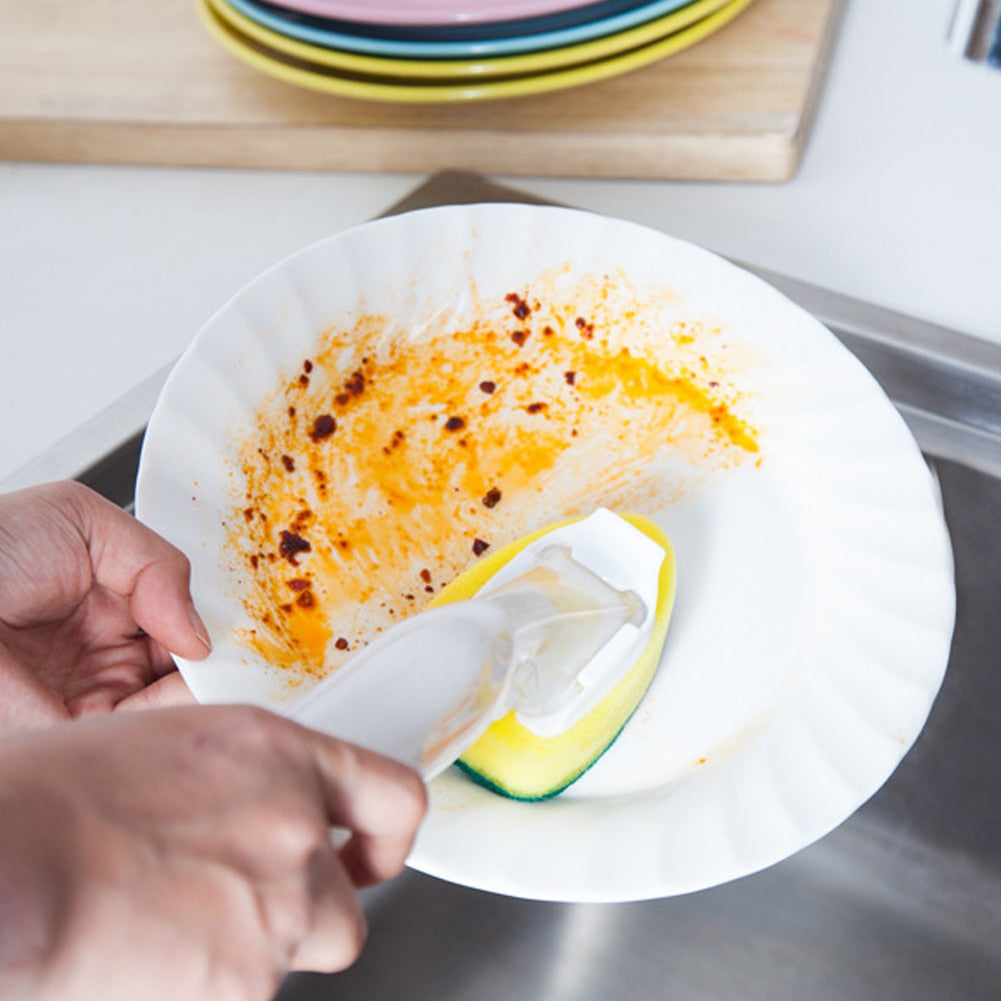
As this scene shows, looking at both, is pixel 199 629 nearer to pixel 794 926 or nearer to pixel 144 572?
pixel 144 572

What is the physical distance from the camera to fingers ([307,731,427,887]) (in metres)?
0.24

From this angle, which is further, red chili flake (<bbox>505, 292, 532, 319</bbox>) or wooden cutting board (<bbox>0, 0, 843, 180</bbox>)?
wooden cutting board (<bbox>0, 0, 843, 180</bbox>)

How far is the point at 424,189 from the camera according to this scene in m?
0.69

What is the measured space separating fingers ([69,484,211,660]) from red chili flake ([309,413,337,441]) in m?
0.11

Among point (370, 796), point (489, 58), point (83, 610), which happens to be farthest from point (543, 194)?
point (370, 796)

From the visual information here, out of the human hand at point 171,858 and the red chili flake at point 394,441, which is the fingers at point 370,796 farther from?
the red chili flake at point 394,441

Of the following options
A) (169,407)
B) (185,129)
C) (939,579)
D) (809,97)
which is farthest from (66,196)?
(939,579)

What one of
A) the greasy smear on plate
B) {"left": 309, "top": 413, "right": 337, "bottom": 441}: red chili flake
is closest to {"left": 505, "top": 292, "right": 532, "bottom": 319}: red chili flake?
the greasy smear on plate

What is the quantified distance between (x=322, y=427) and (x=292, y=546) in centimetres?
7

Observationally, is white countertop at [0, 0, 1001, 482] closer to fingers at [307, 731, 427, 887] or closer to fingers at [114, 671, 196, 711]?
fingers at [114, 671, 196, 711]

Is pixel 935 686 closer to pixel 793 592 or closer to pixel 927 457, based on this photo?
pixel 793 592

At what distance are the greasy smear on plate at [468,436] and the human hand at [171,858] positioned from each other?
0.25 m

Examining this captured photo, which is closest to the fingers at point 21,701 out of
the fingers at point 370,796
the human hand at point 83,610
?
the human hand at point 83,610

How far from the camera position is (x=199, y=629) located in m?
0.42
